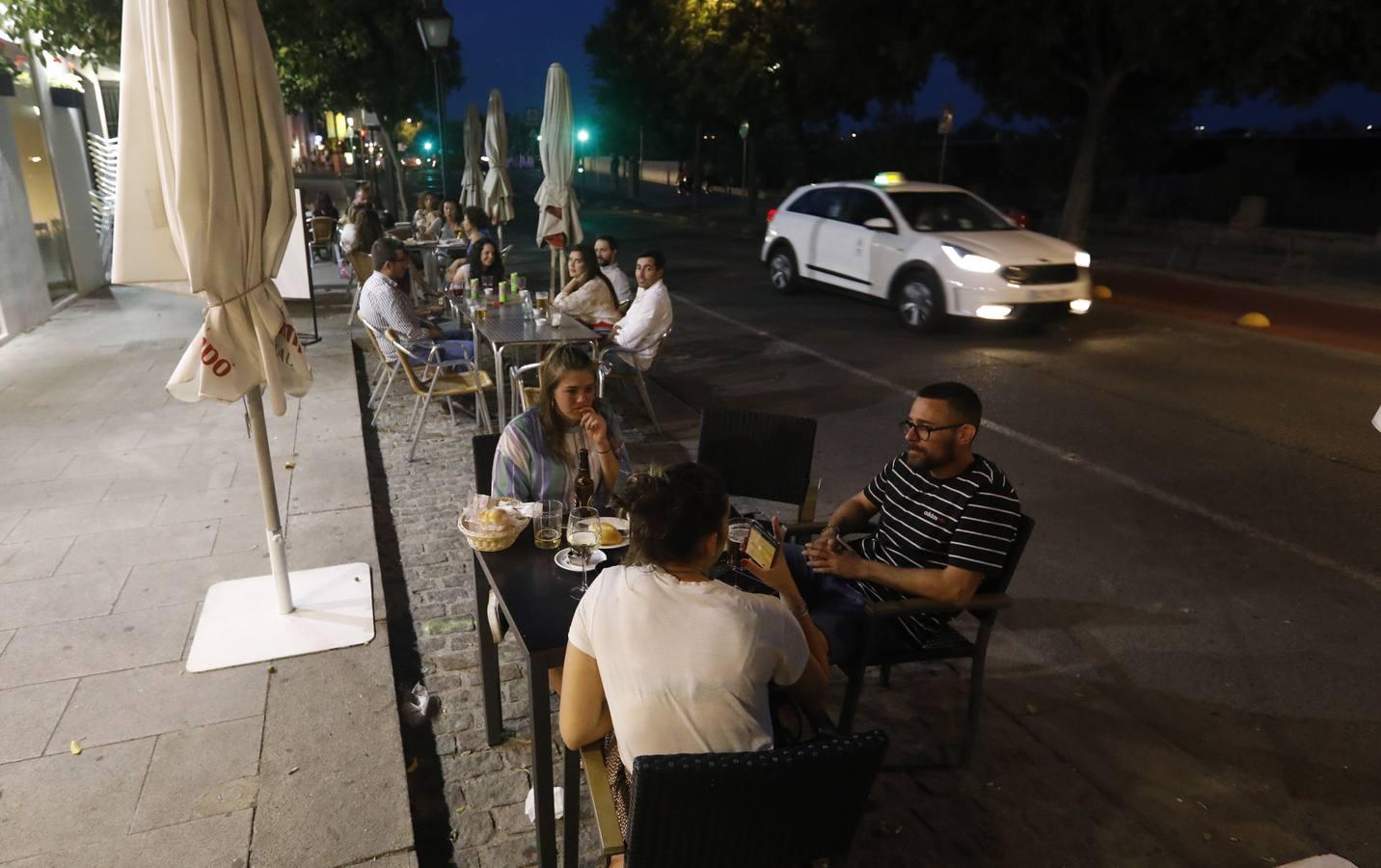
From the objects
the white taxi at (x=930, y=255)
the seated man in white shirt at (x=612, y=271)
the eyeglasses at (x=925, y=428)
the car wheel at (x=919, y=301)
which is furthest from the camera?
the car wheel at (x=919, y=301)

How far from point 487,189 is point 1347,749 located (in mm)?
12613

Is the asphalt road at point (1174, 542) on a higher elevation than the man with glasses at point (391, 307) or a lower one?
lower

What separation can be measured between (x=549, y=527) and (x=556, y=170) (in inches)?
348

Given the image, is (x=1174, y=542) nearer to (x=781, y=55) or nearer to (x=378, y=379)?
(x=378, y=379)

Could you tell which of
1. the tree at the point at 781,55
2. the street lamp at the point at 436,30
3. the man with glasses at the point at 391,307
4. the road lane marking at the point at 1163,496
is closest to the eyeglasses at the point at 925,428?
the road lane marking at the point at 1163,496

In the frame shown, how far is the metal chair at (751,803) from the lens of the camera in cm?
167

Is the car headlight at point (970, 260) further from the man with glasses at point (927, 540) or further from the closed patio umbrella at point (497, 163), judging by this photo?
the man with glasses at point (927, 540)

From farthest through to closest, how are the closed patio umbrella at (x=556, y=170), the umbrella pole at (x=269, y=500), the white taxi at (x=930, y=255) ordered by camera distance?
the closed patio umbrella at (x=556, y=170), the white taxi at (x=930, y=255), the umbrella pole at (x=269, y=500)

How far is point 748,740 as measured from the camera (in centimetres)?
203

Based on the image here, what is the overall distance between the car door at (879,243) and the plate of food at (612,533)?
8934 mm

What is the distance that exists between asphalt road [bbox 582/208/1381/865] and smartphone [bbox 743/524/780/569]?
4.90 ft

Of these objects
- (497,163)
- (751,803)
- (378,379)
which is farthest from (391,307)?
(497,163)

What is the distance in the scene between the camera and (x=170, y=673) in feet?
11.8

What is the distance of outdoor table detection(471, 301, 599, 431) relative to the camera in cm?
632
